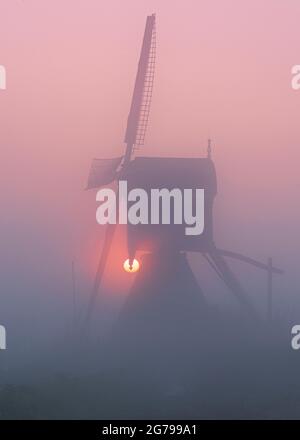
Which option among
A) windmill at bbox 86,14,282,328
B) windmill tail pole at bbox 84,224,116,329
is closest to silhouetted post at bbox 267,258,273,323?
windmill at bbox 86,14,282,328

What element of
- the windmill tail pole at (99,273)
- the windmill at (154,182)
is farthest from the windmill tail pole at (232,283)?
the windmill tail pole at (99,273)

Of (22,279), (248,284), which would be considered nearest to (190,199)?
(248,284)

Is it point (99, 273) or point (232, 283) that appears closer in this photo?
point (99, 273)

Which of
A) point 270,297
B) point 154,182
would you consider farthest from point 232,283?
point 154,182

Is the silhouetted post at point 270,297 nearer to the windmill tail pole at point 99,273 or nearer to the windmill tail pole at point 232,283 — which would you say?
the windmill tail pole at point 232,283

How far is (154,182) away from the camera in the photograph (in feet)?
42.6

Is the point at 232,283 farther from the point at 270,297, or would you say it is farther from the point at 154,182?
the point at 154,182

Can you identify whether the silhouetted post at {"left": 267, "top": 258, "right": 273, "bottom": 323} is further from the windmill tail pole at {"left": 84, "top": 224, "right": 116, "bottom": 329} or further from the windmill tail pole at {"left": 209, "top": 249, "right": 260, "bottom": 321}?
the windmill tail pole at {"left": 84, "top": 224, "right": 116, "bottom": 329}

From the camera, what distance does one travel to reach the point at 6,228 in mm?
12133

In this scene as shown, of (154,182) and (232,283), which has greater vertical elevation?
(154,182)

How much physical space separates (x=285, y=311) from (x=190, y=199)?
1737mm

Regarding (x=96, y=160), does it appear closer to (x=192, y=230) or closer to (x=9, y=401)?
(x=192, y=230)

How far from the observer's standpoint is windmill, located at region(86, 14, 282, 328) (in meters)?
12.4
